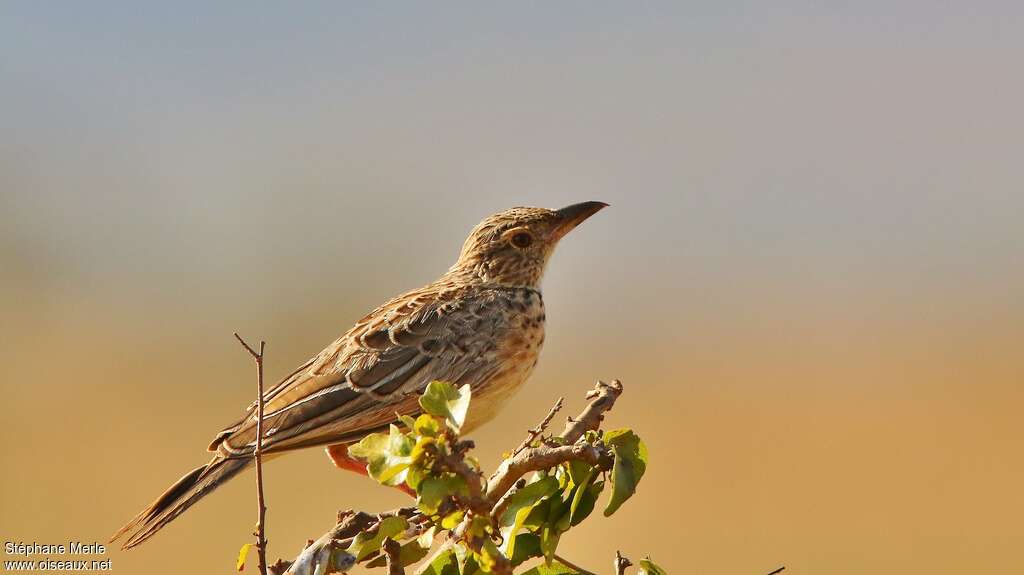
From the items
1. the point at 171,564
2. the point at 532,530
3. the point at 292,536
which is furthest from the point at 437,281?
the point at 171,564

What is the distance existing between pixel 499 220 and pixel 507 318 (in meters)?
0.97

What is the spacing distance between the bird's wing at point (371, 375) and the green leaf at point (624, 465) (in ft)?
6.75

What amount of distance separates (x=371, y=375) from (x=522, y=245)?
5.20ft

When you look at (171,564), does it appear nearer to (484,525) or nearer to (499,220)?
(499,220)

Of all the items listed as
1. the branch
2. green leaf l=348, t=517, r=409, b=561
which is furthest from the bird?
the branch

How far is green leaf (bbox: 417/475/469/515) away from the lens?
2498mm

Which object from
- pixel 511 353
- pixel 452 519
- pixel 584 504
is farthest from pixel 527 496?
pixel 511 353

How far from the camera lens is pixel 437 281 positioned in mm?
6625

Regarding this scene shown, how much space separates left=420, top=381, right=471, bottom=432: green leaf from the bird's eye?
398 centimetres

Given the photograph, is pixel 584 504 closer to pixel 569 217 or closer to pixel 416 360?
pixel 416 360

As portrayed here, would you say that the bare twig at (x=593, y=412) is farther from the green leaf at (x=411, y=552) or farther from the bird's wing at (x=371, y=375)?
the bird's wing at (x=371, y=375)

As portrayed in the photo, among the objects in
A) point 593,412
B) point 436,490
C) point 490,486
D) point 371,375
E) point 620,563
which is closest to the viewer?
point 436,490

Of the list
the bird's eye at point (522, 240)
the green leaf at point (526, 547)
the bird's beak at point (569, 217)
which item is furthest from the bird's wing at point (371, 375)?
the green leaf at point (526, 547)

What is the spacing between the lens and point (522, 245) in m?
6.56
